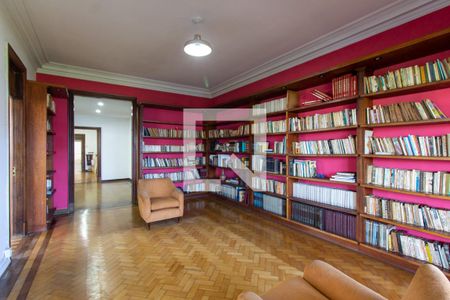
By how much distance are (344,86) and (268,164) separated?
1.82m

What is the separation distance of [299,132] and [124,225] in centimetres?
332

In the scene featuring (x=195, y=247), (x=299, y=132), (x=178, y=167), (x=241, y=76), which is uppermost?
(x=241, y=76)

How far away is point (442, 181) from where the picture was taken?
7.13 ft

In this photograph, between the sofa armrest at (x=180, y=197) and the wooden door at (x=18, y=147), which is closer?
the wooden door at (x=18, y=147)

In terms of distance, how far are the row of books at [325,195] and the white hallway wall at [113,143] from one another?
6904mm

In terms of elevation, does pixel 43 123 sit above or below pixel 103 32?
below

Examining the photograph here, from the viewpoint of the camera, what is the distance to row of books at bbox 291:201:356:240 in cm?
288

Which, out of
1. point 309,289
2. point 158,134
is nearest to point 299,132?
point 309,289

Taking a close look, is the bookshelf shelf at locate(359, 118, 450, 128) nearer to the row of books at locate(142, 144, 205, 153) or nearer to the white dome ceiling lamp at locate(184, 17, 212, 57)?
the white dome ceiling lamp at locate(184, 17, 212, 57)

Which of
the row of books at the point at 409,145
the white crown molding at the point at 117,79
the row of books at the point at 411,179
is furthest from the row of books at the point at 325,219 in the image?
the white crown molding at the point at 117,79

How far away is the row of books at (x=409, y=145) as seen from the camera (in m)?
2.19

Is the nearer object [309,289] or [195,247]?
[309,289]

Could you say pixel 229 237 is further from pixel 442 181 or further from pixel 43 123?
pixel 43 123

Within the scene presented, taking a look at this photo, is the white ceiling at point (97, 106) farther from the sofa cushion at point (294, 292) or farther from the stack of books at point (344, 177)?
the sofa cushion at point (294, 292)
